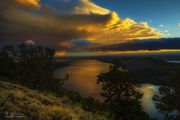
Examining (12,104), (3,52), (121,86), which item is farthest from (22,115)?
(3,52)

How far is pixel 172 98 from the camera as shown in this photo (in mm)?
28766

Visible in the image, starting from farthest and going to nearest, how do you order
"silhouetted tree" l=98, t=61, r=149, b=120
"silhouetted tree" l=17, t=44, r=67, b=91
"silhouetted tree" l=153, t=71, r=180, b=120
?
"silhouetted tree" l=17, t=44, r=67, b=91, "silhouetted tree" l=98, t=61, r=149, b=120, "silhouetted tree" l=153, t=71, r=180, b=120

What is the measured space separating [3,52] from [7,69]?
886cm

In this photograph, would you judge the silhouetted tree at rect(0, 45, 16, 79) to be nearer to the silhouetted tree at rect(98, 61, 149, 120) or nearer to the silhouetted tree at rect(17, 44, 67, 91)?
the silhouetted tree at rect(17, 44, 67, 91)

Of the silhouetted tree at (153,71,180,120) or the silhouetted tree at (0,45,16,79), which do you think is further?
the silhouetted tree at (0,45,16,79)

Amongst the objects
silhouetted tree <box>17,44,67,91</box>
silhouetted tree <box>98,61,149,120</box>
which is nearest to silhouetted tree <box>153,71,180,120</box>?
silhouetted tree <box>98,61,149,120</box>

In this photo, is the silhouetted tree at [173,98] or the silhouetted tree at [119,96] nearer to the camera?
the silhouetted tree at [173,98]

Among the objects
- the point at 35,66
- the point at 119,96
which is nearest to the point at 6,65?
the point at 35,66

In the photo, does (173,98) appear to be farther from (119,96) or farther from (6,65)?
(6,65)

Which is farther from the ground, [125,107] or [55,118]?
[55,118]

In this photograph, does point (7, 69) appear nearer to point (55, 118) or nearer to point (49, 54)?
point (49, 54)

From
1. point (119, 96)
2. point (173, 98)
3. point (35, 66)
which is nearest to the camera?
point (173, 98)

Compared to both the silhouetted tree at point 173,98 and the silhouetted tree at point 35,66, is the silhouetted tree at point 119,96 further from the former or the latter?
the silhouetted tree at point 35,66

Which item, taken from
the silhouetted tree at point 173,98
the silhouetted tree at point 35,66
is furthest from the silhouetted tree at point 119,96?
the silhouetted tree at point 35,66
